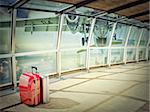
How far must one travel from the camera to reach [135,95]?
5109 mm

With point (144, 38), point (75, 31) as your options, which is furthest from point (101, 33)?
point (144, 38)

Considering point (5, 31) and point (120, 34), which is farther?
point (120, 34)

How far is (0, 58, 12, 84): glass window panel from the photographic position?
583 cm

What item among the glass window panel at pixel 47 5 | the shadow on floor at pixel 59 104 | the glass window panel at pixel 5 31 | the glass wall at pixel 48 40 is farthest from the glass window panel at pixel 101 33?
the shadow on floor at pixel 59 104

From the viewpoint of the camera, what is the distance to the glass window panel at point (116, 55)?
1080 cm

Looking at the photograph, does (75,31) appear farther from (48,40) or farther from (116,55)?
(116,55)

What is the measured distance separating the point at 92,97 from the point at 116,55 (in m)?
6.48

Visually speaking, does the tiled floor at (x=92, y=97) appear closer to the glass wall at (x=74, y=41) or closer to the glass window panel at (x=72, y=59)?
the glass window panel at (x=72, y=59)

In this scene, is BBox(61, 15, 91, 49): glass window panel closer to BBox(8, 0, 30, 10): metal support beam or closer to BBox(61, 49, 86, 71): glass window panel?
BBox(61, 49, 86, 71): glass window panel

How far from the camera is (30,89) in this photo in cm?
435

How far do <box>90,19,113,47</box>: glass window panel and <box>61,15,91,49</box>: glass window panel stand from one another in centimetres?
68

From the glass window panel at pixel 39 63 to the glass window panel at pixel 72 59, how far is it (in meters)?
0.56

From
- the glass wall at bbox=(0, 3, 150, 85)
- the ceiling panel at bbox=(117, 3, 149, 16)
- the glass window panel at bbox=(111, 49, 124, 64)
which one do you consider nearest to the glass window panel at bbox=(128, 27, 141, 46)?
the glass window panel at bbox=(111, 49, 124, 64)

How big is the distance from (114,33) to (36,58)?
204 inches
